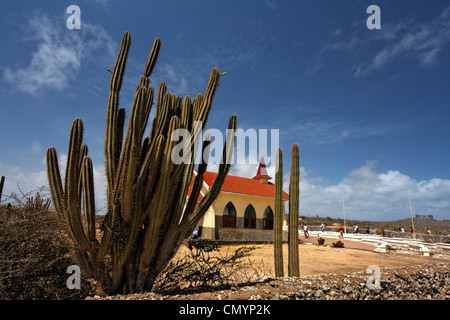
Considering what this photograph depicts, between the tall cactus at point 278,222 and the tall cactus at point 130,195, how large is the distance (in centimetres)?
276

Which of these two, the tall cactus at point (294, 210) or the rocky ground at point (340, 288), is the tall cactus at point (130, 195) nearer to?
the rocky ground at point (340, 288)

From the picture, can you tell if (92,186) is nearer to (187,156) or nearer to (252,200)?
(187,156)

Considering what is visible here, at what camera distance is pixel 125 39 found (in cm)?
530

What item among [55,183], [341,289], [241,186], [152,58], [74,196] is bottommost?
[341,289]

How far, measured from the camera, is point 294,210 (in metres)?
7.13

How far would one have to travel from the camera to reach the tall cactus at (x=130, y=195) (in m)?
4.26

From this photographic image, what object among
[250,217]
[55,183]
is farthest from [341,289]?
[250,217]

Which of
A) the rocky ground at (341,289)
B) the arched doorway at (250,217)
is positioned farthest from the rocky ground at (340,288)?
the arched doorway at (250,217)

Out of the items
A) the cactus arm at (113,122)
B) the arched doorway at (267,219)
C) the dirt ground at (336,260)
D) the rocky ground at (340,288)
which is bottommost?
the dirt ground at (336,260)

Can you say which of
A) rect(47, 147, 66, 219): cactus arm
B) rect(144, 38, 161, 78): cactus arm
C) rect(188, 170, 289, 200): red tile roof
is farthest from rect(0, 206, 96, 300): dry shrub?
rect(188, 170, 289, 200): red tile roof

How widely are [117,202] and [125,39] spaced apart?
3.21 metres

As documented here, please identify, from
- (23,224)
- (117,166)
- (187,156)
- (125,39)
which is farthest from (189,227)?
(125,39)

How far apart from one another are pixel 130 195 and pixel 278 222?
4.29m

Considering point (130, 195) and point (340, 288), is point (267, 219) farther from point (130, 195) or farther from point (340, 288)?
point (130, 195)
